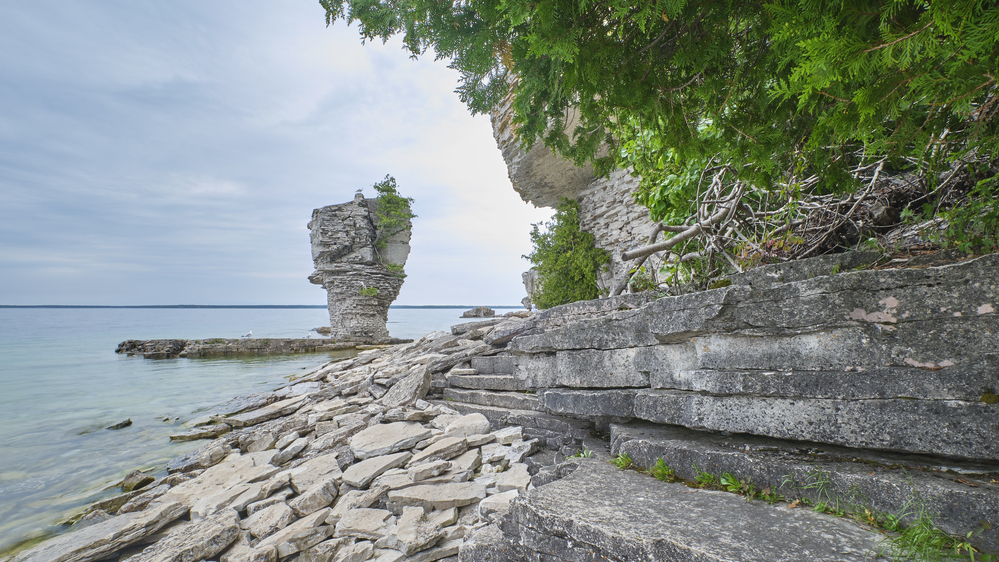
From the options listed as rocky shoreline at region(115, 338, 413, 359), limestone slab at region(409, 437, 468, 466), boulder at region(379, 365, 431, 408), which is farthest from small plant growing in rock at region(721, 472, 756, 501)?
rocky shoreline at region(115, 338, 413, 359)

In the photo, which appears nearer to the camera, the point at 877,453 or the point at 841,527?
the point at 841,527

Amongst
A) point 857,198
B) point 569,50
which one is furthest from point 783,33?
point 857,198

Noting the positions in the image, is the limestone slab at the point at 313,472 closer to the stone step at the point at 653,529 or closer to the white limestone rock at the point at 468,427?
the white limestone rock at the point at 468,427

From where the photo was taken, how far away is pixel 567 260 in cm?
1097

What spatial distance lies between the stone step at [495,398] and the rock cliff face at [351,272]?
55.7ft

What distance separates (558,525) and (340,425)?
161 inches

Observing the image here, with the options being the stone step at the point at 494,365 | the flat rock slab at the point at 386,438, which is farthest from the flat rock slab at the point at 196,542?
the stone step at the point at 494,365

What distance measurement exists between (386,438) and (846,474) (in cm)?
379

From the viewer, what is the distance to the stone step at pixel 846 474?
59.4 inches

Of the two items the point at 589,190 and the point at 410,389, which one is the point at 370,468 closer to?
the point at 410,389

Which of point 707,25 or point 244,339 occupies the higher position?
point 707,25

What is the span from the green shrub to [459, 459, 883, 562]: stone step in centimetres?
848

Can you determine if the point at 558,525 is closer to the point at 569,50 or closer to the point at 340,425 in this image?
the point at 569,50

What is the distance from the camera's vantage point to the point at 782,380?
215 cm
